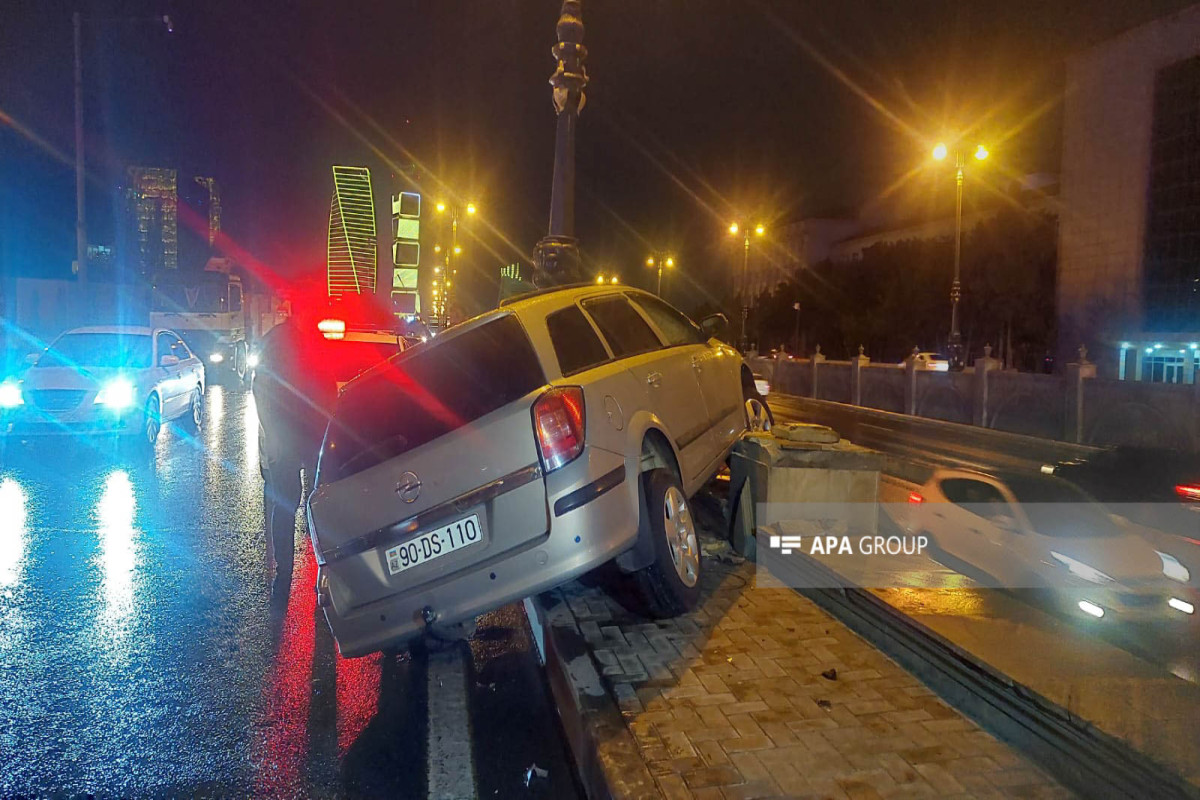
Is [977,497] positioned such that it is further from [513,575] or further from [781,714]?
[513,575]

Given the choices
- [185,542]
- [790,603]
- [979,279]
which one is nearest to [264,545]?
[185,542]

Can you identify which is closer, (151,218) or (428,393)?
(428,393)

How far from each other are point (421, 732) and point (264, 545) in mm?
4021

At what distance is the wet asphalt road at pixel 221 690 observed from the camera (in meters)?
3.41

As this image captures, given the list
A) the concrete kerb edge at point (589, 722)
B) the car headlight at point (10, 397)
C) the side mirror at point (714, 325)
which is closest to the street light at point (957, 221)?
the side mirror at point (714, 325)

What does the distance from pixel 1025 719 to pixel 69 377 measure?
12608 mm

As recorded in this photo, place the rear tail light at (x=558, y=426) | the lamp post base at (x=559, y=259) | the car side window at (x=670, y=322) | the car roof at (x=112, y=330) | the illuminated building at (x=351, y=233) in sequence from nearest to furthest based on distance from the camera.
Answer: the rear tail light at (x=558, y=426) < the car side window at (x=670, y=322) < the lamp post base at (x=559, y=259) < the car roof at (x=112, y=330) < the illuminated building at (x=351, y=233)

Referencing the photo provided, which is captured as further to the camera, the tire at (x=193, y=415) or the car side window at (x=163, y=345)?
the tire at (x=193, y=415)

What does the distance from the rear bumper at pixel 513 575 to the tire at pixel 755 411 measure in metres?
3.37

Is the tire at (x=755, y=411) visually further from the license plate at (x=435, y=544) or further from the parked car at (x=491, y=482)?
the license plate at (x=435, y=544)

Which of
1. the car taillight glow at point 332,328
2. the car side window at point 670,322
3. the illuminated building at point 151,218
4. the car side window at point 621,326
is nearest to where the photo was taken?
the car side window at point 621,326

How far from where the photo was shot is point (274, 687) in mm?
4328

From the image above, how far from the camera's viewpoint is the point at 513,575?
3900 mm

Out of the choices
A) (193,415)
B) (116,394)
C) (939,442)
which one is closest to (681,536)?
(116,394)
